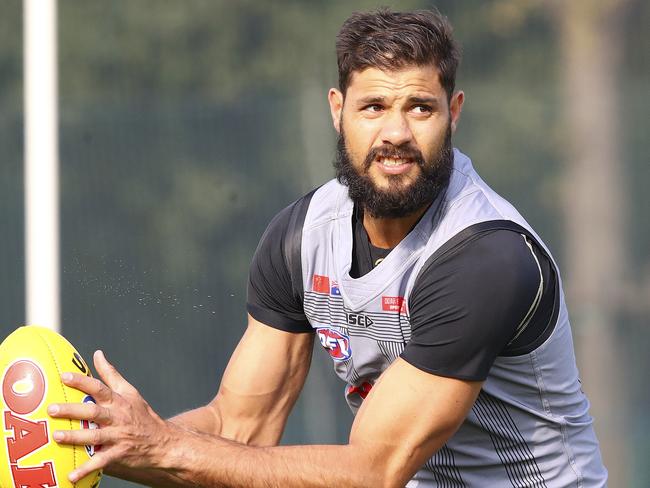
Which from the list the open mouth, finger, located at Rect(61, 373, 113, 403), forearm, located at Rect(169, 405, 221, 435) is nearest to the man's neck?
the open mouth

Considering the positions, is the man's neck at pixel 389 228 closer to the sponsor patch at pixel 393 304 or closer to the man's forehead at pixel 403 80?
the sponsor patch at pixel 393 304

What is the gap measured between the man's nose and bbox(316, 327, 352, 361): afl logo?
2.10ft

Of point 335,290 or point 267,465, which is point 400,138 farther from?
point 267,465

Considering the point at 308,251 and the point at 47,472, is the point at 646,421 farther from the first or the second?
the point at 47,472

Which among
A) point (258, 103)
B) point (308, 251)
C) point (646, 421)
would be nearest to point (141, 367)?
point (258, 103)

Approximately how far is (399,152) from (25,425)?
1.27 m

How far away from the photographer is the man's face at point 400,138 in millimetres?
3414

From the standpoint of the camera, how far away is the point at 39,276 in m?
6.63

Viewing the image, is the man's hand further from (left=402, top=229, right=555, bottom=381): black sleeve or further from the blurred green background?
the blurred green background

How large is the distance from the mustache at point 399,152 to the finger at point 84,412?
105 cm

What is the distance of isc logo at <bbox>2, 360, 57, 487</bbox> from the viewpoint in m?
3.14

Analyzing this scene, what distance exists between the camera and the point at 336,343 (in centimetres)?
370

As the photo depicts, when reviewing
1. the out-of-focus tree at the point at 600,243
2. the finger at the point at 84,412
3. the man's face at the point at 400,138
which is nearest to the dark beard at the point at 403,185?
the man's face at the point at 400,138

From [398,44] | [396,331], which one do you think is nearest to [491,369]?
[396,331]
